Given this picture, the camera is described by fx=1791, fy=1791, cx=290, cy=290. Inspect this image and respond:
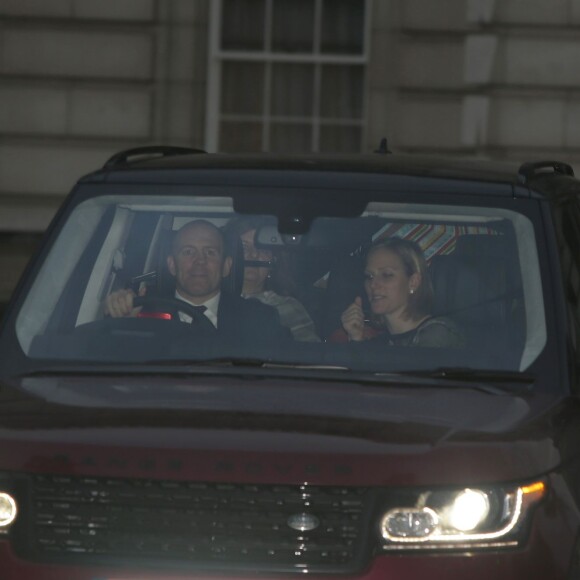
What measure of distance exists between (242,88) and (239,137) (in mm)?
489

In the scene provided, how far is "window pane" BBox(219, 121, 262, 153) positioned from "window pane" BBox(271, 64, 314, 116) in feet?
1.12

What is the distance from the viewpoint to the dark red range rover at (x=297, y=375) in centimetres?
363

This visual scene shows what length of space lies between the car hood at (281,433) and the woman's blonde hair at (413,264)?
24.8 inches

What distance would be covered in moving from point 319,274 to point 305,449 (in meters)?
1.13

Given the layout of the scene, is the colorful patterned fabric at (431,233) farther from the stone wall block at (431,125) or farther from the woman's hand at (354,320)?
the stone wall block at (431,125)

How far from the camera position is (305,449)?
365 centimetres

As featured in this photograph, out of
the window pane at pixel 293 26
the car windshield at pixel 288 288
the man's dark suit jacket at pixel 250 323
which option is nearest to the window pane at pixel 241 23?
the window pane at pixel 293 26

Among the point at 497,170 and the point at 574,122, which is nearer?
the point at 497,170

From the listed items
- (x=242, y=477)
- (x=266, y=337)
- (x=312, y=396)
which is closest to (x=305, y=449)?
(x=242, y=477)

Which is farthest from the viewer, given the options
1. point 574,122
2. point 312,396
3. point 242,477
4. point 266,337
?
point 574,122

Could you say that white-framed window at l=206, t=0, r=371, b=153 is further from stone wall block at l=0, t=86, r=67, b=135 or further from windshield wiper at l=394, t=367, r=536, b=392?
windshield wiper at l=394, t=367, r=536, b=392

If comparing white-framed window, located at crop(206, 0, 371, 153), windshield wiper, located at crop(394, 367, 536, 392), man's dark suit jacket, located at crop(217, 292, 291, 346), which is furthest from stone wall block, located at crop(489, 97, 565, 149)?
windshield wiper, located at crop(394, 367, 536, 392)

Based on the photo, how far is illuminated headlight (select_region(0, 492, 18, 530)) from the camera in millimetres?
3711

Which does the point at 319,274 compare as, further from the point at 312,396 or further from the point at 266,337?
the point at 312,396
